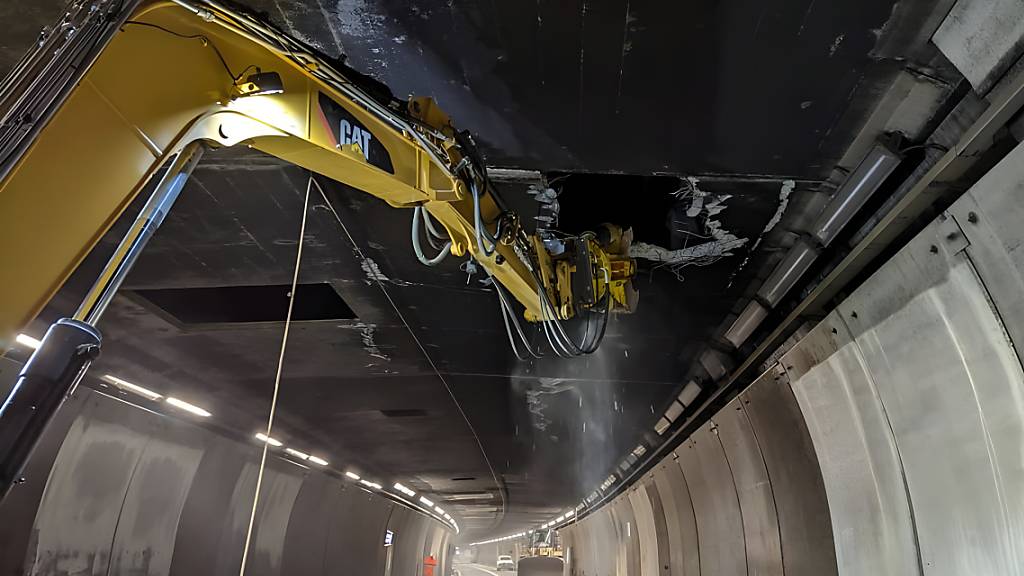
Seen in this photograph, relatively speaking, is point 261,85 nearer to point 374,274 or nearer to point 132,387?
point 374,274

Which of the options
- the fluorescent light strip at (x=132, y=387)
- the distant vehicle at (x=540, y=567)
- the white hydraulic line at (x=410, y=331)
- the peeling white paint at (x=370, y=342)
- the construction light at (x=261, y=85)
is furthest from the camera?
the distant vehicle at (x=540, y=567)

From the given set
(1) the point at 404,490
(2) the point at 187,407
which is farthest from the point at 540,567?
(2) the point at 187,407

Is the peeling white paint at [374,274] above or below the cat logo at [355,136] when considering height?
above

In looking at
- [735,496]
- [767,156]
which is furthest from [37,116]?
[735,496]

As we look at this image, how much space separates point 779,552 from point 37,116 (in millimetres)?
5647

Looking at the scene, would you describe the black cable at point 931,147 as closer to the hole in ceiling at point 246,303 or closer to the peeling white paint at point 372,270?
the peeling white paint at point 372,270

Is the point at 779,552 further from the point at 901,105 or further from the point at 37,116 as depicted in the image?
the point at 37,116

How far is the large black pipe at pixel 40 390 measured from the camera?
4.99 ft

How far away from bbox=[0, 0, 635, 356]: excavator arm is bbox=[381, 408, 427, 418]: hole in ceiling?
19.5 ft

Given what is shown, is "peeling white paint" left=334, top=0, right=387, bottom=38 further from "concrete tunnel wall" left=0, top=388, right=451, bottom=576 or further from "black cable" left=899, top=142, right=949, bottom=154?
"concrete tunnel wall" left=0, top=388, right=451, bottom=576

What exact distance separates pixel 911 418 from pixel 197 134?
11.5 ft

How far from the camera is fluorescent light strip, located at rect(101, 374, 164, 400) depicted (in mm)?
6774

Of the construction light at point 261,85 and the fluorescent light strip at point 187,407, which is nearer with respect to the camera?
the construction light at point 261,85

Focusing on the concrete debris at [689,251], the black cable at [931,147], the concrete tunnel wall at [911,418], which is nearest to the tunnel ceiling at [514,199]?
the concrete debris at [689,251]
